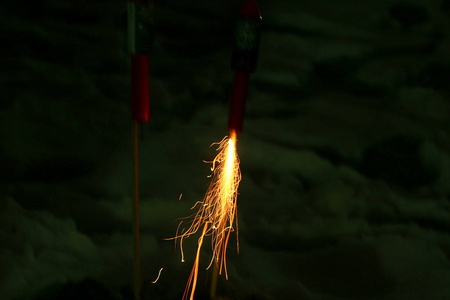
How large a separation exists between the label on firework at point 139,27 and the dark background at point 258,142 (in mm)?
675

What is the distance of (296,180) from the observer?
1786mm

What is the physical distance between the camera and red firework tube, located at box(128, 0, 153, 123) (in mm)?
962

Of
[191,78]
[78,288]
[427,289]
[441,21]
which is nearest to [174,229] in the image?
[78,288]

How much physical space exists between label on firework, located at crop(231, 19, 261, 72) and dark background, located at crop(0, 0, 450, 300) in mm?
685

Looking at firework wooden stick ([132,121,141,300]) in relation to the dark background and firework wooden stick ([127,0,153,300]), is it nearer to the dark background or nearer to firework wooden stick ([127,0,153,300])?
firework wooden stick ([127,0,153,300])

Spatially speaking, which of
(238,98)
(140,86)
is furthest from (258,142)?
(140,86)

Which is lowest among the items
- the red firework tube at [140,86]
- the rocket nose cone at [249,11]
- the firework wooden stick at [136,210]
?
the firework wooden stick at [136,210]

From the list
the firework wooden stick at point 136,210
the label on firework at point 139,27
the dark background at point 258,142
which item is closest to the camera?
the label on firework at point 139,27

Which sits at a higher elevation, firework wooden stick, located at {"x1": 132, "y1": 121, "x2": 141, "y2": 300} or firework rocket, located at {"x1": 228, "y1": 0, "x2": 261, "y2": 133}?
firework rocket, located at {"x1": 228, "y1": 0, "x2": 261, "y2": 133}

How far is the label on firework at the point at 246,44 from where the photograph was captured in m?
0.98

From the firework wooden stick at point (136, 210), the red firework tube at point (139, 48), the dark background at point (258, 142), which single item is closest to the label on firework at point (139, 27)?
the red firework tube at point (139, 48)

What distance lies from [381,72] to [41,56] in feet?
4.81

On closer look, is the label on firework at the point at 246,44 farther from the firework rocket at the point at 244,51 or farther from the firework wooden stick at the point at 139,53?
the firework wooden stick at the point at 139,53

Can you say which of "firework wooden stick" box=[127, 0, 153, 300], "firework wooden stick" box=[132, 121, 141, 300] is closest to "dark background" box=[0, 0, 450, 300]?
"firework wooden stick" box=[132, 121, 141, 300]
